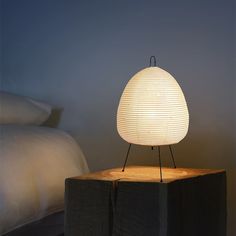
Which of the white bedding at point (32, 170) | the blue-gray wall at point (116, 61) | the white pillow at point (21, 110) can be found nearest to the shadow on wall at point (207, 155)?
the blue-gray wall at point (116, 61)

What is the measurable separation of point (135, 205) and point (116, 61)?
2.40 feet

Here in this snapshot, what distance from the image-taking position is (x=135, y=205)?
0.99 m

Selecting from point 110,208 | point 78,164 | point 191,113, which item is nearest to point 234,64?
point 191,113

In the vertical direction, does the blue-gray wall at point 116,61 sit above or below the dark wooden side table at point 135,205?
above

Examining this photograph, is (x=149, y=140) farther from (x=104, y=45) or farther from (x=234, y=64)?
(x=104, y=45)

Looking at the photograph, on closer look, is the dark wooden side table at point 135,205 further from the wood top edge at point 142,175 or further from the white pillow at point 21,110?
the white pillow at point 21,110

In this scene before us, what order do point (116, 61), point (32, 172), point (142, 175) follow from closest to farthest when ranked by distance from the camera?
point (142, 175) < point (32, 172) < point (116, 61)

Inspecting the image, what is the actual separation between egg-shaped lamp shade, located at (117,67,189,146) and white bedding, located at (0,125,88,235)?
32 cm

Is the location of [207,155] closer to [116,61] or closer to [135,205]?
[116,61]

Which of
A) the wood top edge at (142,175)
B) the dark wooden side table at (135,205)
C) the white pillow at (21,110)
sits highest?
the white pillow at (21,110)

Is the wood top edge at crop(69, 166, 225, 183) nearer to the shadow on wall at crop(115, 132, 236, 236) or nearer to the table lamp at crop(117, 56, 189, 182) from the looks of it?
the table lamp at crop(117, 56, 189, 182)

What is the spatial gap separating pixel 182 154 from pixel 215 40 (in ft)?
1.23

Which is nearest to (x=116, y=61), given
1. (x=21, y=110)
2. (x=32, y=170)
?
(x=21, y=110)

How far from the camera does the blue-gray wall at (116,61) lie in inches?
58.1
